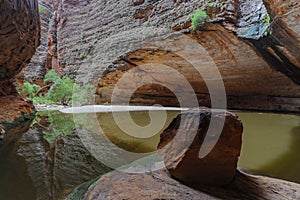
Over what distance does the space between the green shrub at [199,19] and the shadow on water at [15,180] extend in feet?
16.9

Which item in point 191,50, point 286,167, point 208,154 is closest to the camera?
point 208,154

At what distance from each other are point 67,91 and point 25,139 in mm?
6893

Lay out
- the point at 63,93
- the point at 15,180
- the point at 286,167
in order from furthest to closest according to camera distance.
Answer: the point at 63,93 < the point at 286,167 < the point at 15,180

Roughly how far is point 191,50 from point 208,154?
18.0ft

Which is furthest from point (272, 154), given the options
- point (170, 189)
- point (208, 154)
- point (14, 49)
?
point (14, 49)

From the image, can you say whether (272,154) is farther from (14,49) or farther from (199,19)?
(14,49)

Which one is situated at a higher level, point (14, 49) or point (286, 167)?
point (14, 49)

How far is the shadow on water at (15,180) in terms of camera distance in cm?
129

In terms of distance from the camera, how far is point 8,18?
9.37 feet

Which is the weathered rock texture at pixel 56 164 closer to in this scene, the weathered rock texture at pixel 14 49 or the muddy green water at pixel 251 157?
the muddy green water at pixel 251 157

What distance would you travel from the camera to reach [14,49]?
12.5 ft

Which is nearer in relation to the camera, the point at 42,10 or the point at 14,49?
the point at 14,49

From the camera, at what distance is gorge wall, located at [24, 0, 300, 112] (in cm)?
494

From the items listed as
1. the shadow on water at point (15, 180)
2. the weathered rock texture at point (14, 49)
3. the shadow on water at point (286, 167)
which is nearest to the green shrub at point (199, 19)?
the weathered rock texture at point (14, 49)
